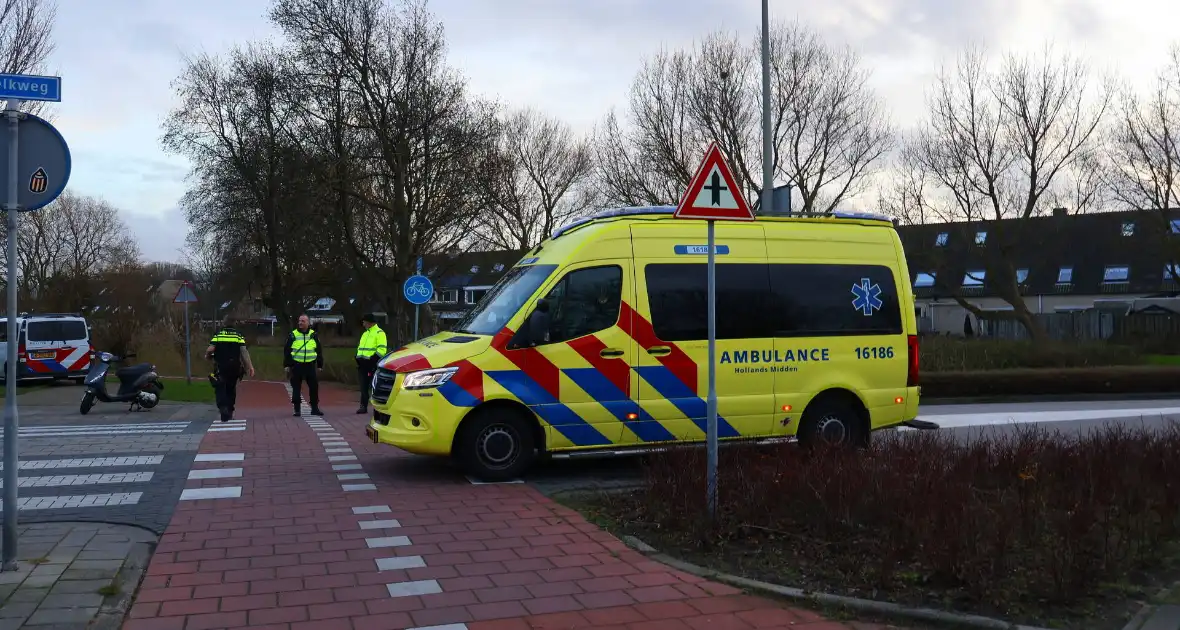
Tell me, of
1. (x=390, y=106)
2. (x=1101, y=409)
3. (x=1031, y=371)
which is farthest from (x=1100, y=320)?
(x=390, y=106)

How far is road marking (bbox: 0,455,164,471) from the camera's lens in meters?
9.98

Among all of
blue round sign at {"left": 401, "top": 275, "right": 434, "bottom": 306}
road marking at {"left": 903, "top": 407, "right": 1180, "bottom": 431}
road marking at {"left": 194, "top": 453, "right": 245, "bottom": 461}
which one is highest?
blue round sign at {"left": 401, "top": 275, "right": 434, "bottom": 306}

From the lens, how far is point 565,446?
29.6 feet

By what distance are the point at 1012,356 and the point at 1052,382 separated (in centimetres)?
316

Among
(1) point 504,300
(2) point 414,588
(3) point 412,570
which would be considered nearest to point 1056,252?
(1) point 504,300

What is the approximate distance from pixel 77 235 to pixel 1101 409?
63.5 m

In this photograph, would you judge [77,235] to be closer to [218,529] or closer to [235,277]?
[235,277]

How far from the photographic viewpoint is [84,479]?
30.1ft

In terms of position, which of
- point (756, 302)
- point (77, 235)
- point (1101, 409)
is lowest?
point (1101, 409)

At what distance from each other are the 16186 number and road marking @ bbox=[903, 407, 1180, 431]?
16.1 ft

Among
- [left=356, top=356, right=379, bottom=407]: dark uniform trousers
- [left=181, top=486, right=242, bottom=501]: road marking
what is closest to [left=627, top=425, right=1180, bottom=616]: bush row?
[left=181, top=486, right=242, bottom=501]: road marking

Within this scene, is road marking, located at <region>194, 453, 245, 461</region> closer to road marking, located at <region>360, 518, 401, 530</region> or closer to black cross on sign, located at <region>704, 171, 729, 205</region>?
road marking, located at <region>360, 518, 401, 530</region>

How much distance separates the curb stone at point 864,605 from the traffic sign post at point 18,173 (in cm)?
405

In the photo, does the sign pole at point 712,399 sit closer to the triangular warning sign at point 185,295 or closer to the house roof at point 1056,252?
the triangular warning sign at point 185,295
